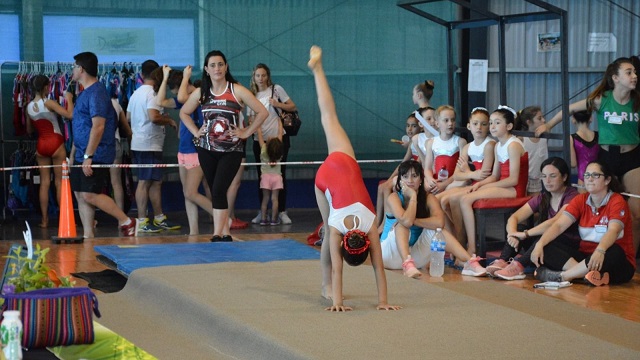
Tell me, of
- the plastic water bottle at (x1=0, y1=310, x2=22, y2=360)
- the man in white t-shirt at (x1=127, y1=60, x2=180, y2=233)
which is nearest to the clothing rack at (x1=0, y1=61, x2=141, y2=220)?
the man in white t-shirt at (x1=127, y1=60, x2=180, y2=233)

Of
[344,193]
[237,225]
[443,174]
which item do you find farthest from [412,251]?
[237,225]

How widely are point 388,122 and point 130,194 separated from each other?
11.1ft

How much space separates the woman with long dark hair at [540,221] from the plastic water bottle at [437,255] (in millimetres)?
354

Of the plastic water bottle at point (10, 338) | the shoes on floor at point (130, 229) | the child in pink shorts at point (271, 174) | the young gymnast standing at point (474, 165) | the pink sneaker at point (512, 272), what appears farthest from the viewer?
the child in pink shorts at point (271, 174)

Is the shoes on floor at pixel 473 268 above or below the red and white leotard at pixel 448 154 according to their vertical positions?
below

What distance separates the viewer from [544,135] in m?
7.82

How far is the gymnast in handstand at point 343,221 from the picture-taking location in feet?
16.0

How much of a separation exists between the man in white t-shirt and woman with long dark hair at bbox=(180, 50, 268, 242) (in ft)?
5.84

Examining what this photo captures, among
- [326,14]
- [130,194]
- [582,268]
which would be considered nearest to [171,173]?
[130,194]

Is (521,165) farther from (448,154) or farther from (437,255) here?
(437,255)

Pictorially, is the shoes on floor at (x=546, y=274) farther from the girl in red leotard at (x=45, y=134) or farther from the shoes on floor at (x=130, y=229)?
the girl in red leotard at (x=45, y=134)

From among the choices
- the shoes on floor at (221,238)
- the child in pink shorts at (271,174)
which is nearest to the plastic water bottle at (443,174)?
the shoes on floor at (221,238)

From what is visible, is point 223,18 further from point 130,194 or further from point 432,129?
point 432,129

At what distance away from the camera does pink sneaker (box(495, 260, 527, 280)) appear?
6914 millimetres
